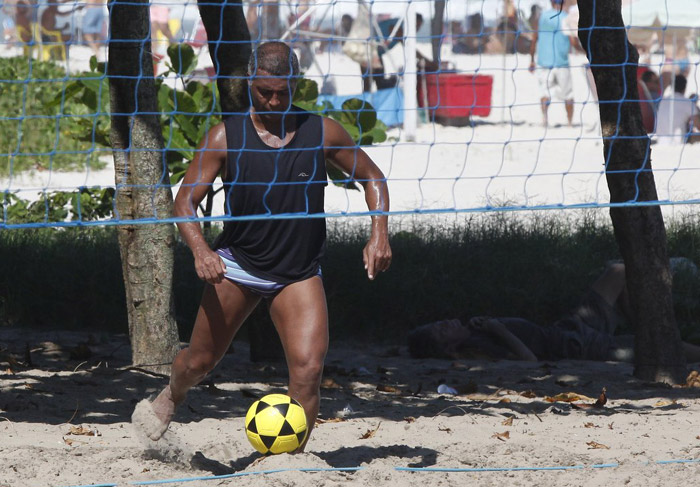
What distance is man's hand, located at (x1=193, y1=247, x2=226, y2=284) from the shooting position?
157 inches

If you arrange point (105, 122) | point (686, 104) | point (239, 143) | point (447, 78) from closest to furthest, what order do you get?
point (239, 143) → point (105, 122) → point (686, 104) → point (447, 78)

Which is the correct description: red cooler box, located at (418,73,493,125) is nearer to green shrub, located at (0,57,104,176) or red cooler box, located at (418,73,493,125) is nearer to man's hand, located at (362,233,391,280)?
green shrub, located at (0,57,104,176)

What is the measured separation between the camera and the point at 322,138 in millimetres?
4230

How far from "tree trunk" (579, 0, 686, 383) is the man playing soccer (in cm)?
245

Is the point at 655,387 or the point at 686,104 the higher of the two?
the point at 686,104

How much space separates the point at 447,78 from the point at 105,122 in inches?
257

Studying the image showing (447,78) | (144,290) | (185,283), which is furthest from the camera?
(447,78)

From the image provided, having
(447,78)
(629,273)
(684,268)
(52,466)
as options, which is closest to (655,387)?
(629,273)

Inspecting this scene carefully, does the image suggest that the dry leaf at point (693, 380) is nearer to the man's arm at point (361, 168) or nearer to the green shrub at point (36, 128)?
the man's arm at point (361, 168)

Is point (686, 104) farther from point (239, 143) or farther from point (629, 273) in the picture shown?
point (239, 143)

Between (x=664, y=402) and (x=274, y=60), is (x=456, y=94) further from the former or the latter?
(x=274, y=60)

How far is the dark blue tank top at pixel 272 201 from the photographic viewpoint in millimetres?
4109

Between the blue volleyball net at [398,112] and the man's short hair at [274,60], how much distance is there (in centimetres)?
48

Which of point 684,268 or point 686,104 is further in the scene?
point 686,104
